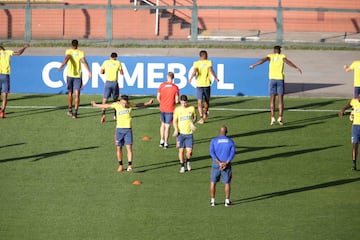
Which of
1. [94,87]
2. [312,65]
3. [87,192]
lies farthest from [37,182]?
[312,65]

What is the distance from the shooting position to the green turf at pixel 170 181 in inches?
925

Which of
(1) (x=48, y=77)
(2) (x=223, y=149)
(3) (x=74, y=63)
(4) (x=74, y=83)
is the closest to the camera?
(2) (x=223, y=149)

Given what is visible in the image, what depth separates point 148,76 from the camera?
125 feet

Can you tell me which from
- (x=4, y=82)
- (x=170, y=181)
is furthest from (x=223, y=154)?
(x=4, y=82)

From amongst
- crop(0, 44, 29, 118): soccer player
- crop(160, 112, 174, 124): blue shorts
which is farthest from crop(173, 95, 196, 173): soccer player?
crop(0, 44, 29, 118): soccer player

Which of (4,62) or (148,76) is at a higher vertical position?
(4,62)

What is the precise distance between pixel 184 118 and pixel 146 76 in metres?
11.1

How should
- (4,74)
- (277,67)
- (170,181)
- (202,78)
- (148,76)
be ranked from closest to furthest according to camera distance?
(170,181), (277,67), (202,78), (4,74), (148,76)

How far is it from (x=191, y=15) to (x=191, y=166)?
18.8 meters

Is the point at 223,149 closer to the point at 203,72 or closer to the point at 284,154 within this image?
the point at 284,154

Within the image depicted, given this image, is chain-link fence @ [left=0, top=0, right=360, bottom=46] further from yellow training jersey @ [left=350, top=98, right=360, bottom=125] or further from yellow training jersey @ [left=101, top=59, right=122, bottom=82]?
yellow training jersey @ [left=350, top=98, right=360, bottom=125]

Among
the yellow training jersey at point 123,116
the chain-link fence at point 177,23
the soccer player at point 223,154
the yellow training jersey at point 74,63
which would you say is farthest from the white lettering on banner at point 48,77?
the soccer player at point 223,154

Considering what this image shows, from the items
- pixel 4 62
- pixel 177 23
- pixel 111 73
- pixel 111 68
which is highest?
pixel 177 23

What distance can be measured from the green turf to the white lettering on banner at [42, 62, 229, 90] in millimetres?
2258
